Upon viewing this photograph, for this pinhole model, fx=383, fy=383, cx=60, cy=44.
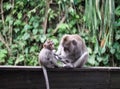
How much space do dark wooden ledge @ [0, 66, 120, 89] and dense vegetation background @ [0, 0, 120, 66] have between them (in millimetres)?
2116

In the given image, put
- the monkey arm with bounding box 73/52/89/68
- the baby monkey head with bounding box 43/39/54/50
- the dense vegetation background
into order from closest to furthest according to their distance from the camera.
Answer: the baby monkey head with bounding box 43/39/54/50, the monkey arm with bounding box 73/52/89/68, the dense vegetation background

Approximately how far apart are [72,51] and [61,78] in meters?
0.45

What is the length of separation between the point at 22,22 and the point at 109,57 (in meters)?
1.76

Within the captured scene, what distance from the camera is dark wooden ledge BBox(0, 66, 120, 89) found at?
405 centimetres

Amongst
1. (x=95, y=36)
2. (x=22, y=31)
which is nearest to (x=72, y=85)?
(x=95, y=36)

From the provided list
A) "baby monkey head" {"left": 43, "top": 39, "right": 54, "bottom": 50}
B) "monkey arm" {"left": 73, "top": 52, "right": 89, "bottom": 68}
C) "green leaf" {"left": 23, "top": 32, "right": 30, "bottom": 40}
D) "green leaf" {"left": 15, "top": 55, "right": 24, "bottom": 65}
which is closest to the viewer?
"baby monkey head" {"left": 43, "top": 39, "right": 54, "bottom": 50}

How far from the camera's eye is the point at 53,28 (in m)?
7.07

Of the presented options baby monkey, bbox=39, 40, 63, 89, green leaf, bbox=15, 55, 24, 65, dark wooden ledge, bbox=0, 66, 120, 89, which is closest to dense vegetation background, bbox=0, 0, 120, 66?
green leaf, bbox=15, 55, 24, 65

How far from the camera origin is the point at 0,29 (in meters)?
7.28

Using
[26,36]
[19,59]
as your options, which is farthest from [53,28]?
[19,59]

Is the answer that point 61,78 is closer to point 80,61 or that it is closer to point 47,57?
point 47,57

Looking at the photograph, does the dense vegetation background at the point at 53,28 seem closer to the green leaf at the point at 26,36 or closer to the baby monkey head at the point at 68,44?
the green leaf at the point at 26,36

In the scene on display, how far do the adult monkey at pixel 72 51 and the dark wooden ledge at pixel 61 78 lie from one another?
21 centimetres

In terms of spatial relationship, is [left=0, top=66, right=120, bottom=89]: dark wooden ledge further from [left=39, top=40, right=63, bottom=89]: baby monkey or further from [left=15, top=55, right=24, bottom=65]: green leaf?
[left=15, top=55, right=24, bottom=65]: green leaf
